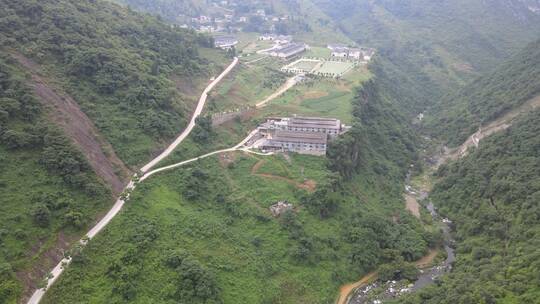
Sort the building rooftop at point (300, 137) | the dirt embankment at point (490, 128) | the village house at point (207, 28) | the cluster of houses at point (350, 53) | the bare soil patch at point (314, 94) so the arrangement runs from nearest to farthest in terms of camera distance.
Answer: the building rooftop at point (300, 137)
the dirt embankment at point (490, 128)
the bare soil patch at point (314, 94)
the cluster of houses at point (350, 53)
the village house at point (207, 28)

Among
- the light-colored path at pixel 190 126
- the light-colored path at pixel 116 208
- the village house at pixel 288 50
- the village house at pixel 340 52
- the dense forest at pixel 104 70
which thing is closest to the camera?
the light-colored path at pixel 116 208

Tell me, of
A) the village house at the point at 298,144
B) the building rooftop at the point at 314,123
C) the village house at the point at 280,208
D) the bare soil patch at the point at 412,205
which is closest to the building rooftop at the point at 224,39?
the building rooftop at the point at 314,123

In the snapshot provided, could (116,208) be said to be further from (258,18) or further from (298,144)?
(258,18)

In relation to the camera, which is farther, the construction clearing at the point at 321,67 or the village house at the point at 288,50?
the village house at the point at 288,50

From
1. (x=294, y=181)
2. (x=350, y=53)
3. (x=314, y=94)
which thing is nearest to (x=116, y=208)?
(x=294, y=181)

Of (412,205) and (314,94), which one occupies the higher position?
(314,94)

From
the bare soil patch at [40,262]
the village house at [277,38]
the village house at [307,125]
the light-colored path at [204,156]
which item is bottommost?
the bare soil patch at [40,262]

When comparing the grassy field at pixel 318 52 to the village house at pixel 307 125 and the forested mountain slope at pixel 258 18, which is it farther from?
the village house at pixel 307 125

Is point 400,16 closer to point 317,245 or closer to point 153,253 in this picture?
point 317,245

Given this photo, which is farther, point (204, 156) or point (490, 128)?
point (490, 128)
